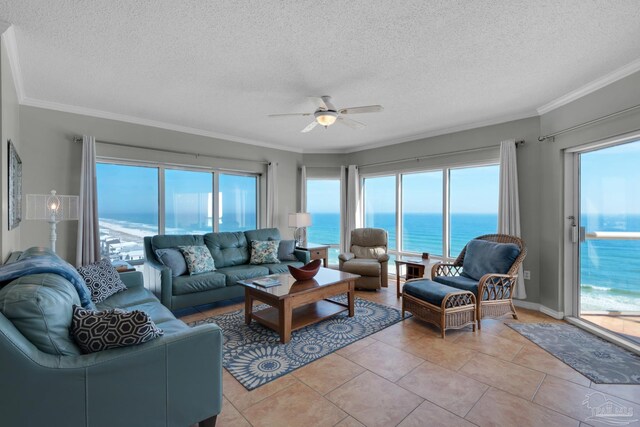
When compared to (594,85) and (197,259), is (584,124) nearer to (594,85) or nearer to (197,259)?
(594,85)

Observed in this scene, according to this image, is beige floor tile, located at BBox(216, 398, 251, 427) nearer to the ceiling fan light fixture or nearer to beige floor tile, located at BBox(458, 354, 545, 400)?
beige floor tile, located at BBox(458, 354, 545, 400)

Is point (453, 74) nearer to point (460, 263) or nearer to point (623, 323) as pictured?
point (460, 263)

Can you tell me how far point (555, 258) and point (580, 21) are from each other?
264 cm

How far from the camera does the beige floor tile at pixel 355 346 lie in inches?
106

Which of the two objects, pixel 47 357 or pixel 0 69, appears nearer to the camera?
pixel 47 357

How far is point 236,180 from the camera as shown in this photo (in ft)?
18.1

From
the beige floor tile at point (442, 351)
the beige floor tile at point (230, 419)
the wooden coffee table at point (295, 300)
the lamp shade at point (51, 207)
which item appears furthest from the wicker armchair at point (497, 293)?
the lamp shade at point (51, 207)

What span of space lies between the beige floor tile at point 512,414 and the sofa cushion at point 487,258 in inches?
66.0

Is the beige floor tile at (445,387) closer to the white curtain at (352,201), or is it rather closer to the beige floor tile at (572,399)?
the beige floor tile at (572,399)

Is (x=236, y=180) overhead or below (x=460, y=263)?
overhead

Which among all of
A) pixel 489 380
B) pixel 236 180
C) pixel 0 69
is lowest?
pixel 489 380

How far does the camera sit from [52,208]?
3025mm

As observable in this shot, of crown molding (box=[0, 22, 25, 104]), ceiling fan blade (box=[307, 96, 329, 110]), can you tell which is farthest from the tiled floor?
crown molding (box=[0, 22, 25, 104])

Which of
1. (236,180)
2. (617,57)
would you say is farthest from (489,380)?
(236,180)
